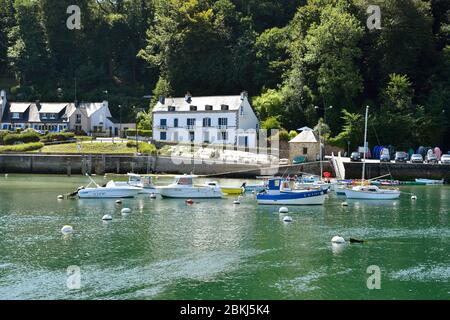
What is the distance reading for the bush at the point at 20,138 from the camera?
7438 centimetres

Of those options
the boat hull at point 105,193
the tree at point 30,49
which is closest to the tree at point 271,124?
the boat hull at point 105,193

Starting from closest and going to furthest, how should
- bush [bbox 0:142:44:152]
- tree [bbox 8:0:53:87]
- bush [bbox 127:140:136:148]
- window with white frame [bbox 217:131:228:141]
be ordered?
bush [bbox 127:140:136:148]
bush [bbox 0:142:44:152]
window with white frame [bbox 217:131:228:141]
tree [bbox 8:0:53:87]

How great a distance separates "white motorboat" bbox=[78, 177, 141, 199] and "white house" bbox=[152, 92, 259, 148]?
24.8 m

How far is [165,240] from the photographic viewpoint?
30.2 meters

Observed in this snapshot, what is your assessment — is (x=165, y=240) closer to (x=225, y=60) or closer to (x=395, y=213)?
(x=395, y=213)

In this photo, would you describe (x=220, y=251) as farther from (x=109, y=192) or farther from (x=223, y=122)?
(x=223, y=122)

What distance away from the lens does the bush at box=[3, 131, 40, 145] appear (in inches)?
2928

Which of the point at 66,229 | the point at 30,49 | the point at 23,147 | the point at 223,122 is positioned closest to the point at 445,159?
the point at 223,122

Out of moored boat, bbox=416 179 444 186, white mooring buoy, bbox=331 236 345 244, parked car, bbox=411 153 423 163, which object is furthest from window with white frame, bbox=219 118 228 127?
white mooring buoy, bbox=331 236 345 244

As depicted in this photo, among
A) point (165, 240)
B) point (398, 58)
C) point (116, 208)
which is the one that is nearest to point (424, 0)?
point (398, 58)

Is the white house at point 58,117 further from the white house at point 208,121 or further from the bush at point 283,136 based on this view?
the bush at point 283,136

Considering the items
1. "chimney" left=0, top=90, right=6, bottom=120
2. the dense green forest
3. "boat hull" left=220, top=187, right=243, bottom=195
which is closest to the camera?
"boat hull" left=220, top=187, right=243, bottom=195

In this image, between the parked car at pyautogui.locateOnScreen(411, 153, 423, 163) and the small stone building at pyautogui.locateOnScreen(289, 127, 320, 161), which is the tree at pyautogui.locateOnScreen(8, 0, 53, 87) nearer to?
the small stone building at pyautogui.locateOnScreen(289, 127, 320, 161)
